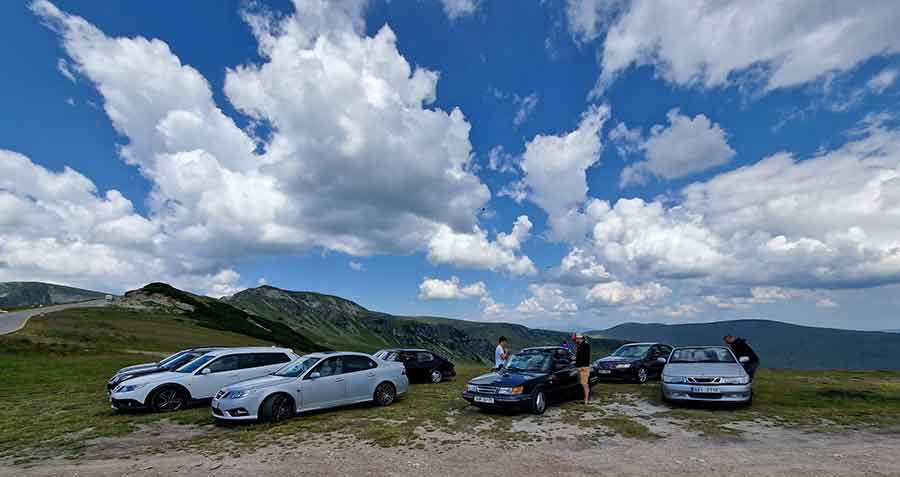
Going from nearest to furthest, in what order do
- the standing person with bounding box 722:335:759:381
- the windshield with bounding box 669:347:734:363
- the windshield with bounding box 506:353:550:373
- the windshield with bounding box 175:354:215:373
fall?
1. the windshield with bounding box 506:353:550:373
2. the windshield with bounding box 175:354:215:373
3. the windshield with bounding box 669:347:734:363
4. the standing person with bounding box 722:335:759:381

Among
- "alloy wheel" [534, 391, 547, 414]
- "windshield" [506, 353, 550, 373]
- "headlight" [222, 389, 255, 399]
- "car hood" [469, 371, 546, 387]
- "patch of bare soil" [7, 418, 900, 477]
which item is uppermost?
"windshield" [506, 353, 550, 373]

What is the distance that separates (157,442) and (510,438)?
696 centimetres

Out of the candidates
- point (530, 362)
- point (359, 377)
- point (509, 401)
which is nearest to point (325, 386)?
point (359, 377)

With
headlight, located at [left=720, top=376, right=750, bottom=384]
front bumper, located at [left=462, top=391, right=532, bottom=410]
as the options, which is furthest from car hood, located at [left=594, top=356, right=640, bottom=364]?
front bumper, located at [left=462, top=391, right=532, bottom=410]

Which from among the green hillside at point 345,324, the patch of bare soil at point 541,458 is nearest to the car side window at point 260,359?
the patch of bare soil at point 541,458

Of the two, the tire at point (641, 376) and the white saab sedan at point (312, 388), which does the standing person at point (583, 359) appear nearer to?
the white saab sedan at point (312, 388)

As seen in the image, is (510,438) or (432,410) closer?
(510,438)

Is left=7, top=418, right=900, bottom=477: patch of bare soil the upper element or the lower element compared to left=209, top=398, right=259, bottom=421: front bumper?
lower

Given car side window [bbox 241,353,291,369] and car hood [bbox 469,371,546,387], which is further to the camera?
car side window [bbox 241,353,291,369]

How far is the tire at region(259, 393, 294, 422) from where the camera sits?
10039 millimetres

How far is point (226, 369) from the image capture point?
12.9m

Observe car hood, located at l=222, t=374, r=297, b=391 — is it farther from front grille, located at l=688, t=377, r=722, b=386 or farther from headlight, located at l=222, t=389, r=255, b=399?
front grille, located at l=688, t=377, r=722, b=386

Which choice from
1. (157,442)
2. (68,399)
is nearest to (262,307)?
(68,399)

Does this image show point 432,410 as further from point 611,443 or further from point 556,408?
point 611,443
